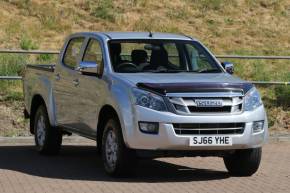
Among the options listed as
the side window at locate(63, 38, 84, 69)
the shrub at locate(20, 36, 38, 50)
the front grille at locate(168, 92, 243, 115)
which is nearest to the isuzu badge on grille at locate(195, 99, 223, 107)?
the front grille at locate(168, 92, 243, 115)

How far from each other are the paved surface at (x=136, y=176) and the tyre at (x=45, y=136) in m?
0.15

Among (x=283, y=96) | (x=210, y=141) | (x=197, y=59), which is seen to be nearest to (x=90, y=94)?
(x=197, y=59)

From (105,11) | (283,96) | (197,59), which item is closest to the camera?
(197,59)

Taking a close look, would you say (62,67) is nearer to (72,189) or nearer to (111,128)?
(111,128)

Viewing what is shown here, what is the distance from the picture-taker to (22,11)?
1220 inches

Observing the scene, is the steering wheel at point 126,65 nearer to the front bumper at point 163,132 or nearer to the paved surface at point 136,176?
the front bumper at point 163,132

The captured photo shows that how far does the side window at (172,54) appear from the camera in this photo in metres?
11.8

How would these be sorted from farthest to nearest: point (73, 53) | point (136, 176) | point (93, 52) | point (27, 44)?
1. point (27, 44)
2. point (73, 53)
3. point (93, 52)
4. point (136, 176)

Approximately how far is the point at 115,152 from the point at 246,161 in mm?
1680

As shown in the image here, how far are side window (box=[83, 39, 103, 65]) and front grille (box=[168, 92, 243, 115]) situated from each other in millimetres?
1886

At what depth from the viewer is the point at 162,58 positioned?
11.7 m

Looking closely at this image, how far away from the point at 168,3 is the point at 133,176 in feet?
76.9

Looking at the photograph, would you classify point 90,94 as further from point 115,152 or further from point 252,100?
point 252,100

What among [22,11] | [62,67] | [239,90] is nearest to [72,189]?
[239,90]
